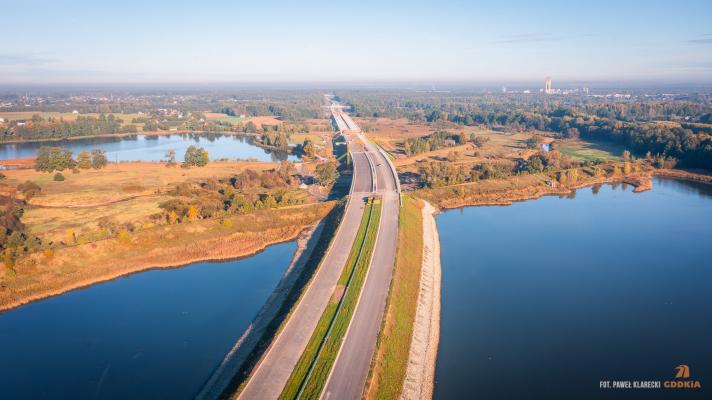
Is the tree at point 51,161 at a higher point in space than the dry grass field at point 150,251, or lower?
higher

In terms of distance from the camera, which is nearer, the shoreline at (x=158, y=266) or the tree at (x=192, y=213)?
the shoreline at (x=158, y=266)

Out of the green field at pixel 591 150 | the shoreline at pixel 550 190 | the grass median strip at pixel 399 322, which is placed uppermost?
the green field at pixel 591 150

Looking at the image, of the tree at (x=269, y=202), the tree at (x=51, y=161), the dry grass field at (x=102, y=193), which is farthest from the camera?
the tree at (x=51, y=161)

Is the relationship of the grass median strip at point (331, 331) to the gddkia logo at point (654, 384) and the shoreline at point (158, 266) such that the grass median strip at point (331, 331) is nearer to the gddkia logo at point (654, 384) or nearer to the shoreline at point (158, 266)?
the shoreline at point (158, 266)

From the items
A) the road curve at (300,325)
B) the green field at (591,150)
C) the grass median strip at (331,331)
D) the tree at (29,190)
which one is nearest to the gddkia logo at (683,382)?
the grass median strip at (331,331)

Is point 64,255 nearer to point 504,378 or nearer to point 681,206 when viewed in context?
point 504,378

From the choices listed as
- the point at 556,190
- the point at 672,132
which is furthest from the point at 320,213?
the point at 672,132

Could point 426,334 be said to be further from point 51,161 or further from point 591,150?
point 591,150
